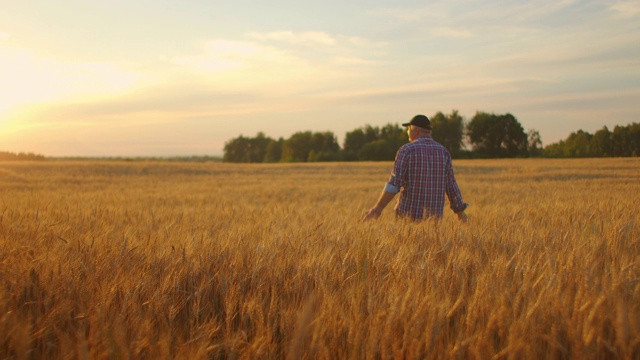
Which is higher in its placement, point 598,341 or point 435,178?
point 435,178

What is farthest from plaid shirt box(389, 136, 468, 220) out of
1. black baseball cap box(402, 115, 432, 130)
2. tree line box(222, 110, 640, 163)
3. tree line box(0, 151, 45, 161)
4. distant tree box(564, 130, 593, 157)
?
distant tree box(564, 130, 593, 157)

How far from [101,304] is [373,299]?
99cm

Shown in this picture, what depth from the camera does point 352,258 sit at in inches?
96.9

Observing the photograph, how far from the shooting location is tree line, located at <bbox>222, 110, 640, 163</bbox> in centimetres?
5066

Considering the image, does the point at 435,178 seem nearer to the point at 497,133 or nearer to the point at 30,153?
the point at 30,153

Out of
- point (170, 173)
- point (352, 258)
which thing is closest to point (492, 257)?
point (352, 258)

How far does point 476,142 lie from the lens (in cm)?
6081

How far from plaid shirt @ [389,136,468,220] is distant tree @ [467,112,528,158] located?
5736 centimetres

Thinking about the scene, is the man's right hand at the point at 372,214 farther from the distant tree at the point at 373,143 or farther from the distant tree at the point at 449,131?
the distant tree at the point at 449,131

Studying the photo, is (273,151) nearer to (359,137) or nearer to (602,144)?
(359,137)

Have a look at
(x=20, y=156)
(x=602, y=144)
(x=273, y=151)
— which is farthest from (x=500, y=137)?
(x=20, y=156)

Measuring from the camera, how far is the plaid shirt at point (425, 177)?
4.71 metres

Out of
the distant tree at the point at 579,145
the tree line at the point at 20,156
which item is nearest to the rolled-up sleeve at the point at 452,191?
the tree line at the point at 20,156

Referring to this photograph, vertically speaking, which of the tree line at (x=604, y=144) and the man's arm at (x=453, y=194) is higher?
the tree line at (x=604, y=144)
